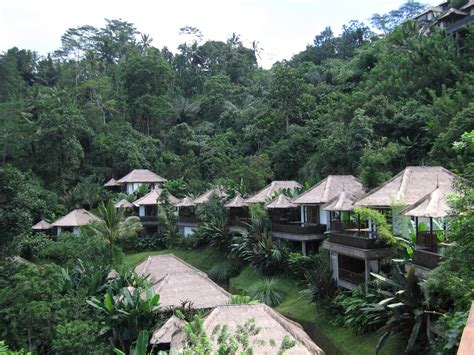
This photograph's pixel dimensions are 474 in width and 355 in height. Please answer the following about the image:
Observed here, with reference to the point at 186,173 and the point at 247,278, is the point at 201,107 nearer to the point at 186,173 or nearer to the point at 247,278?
the point at 186,173

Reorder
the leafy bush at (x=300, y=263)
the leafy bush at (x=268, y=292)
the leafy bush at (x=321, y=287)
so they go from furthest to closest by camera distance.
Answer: the leafy bush at (x=300, y=263) → the leafy bush at (x=268, y=292) → the leafy bush at (x=321, y=287)

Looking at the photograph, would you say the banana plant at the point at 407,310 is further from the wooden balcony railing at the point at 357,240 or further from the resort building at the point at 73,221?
the resort building at the point at 73,221

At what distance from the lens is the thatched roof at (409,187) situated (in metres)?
18.9

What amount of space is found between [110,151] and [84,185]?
18.4 feet

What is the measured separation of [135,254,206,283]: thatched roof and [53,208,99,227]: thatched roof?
1721cm

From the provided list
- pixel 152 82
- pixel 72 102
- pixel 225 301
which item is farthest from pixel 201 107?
pixel 225 301

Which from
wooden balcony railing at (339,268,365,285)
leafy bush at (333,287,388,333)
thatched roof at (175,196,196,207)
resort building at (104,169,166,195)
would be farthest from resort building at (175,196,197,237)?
leafy bush at (333,287,388,333)

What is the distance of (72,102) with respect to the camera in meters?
51.4

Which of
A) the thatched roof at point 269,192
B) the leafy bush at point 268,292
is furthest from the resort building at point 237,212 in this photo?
the leafy bush at point 268,292

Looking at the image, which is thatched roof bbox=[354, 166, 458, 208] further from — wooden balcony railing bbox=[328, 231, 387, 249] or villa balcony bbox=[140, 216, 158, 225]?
villa balcony bbox=[140, 216, 158, 225]

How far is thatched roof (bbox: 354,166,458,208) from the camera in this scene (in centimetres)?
1891

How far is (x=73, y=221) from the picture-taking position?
39.6 meters

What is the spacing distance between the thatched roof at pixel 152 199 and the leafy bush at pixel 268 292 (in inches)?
705

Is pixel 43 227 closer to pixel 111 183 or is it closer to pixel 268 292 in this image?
pixel 111 183
